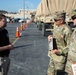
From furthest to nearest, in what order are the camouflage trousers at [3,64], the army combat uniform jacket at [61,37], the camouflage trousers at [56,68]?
the camouflage trousers at [56,68] < the army combat uniform jacket at [61,37] < the camouflage trousers at [3,64]

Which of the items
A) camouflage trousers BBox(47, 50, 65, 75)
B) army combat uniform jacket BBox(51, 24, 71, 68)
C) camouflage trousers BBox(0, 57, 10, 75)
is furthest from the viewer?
camouflage trousers BBox(47, 50, 65, 75)

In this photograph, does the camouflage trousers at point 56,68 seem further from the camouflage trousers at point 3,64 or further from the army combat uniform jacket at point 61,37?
the camouflage trousers at point 3,64

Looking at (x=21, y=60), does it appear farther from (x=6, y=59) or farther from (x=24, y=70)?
(x=6, y=59)

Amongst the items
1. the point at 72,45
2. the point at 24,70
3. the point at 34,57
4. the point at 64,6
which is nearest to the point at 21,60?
the point at 34,57

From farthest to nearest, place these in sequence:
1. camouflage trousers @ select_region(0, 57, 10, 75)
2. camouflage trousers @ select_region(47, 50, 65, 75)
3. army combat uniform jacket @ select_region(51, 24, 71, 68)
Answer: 1. camouflage trousers @ select_region(47, 50, 65, 75)
2. army combat uniform jacket @ select_region(51, 24, 71, 68)
3. camouflage trousers @ select_region(0, 57, 10, 75)

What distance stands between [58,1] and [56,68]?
48.9 ft

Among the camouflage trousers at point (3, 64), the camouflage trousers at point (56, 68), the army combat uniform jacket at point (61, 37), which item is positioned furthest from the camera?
the camouflage trousers at point (56, 68)

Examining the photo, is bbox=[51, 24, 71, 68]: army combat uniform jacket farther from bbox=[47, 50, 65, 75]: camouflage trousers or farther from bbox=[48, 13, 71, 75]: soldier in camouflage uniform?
bbox=[47, 50, 65, 75]: camouflage trousers

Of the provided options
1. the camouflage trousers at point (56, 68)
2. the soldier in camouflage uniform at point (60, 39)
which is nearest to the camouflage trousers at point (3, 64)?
the soldier in camouflage uniform at point (60, 39)

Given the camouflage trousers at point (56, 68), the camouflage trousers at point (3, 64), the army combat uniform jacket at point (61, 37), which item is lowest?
the camouflage trousers at point (56, 68)

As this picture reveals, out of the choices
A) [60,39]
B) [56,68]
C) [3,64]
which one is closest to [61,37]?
[60,39]

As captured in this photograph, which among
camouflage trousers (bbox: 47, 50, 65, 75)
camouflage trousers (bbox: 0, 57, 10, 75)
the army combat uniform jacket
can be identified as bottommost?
camouflage trousers (bbox: 47, 50, 65, 75)

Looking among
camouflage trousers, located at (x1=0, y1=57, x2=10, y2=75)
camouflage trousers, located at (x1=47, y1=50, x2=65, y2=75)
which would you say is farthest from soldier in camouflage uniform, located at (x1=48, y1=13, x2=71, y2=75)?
camouflage trousers, located at (x1=0, y1=57, x2=10, y2=75)

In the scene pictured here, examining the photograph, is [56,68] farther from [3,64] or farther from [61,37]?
[3,64]
